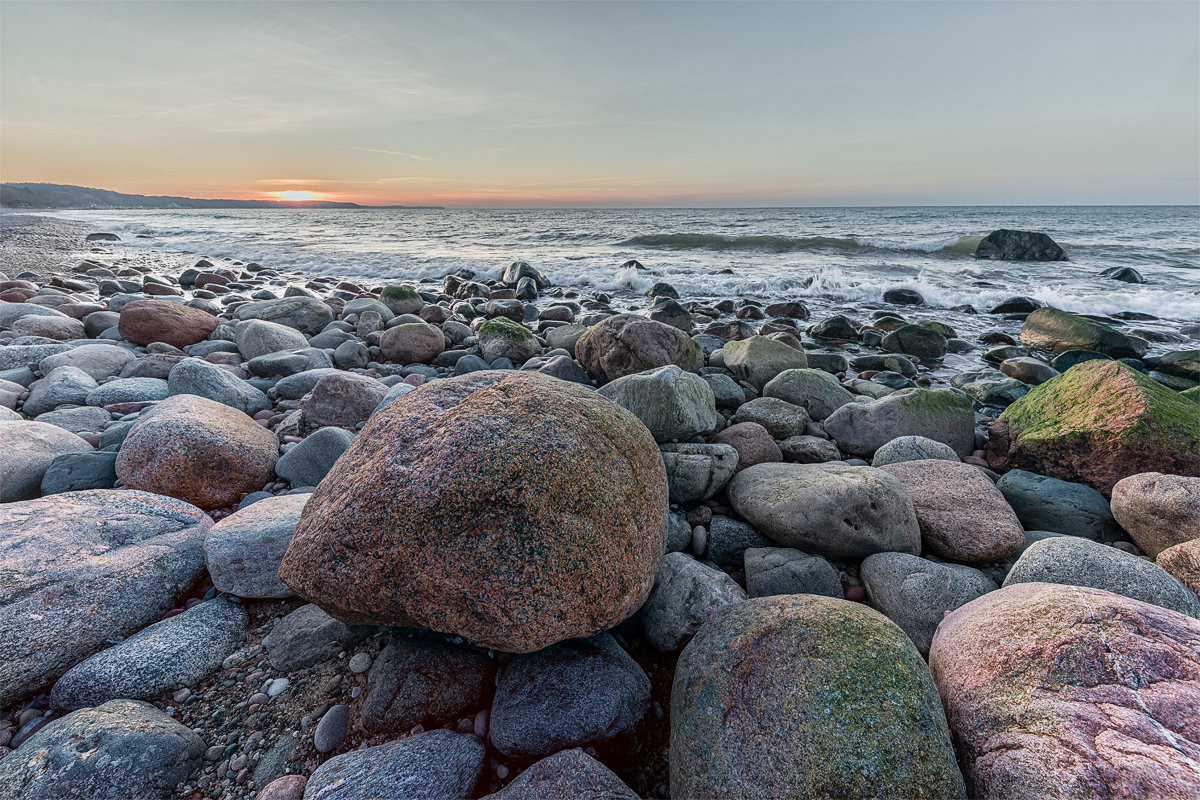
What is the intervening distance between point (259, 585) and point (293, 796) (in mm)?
1052

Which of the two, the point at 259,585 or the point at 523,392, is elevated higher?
the point at 523,392

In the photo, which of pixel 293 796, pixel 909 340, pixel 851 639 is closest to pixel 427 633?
pixel 293 796

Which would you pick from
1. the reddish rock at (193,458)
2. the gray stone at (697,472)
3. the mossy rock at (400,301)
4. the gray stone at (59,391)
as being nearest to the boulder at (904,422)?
the gray stone at (697,472)

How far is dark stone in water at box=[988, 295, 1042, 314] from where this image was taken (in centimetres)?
1090

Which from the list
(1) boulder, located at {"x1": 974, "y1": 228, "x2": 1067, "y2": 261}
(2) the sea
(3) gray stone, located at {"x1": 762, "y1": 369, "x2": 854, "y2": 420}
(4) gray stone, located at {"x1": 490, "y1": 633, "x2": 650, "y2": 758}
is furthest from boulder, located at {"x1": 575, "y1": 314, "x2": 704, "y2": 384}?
(1) boulder, located at {"x1": 974, "y1": 228, "x2": 1067, "y2": 261}

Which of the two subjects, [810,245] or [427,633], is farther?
[810,245]

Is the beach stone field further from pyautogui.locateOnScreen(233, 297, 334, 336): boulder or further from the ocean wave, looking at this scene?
the ocean wave

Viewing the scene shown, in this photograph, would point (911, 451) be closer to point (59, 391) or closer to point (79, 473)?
point (79, 473)

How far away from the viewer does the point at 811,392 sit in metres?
5.20

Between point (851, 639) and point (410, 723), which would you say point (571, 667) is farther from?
point (851, 639)

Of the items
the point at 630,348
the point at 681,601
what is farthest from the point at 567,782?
the point at 630,348

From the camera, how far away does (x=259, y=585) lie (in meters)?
2.40

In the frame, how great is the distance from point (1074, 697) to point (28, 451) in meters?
5.42

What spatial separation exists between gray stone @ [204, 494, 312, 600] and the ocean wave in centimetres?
2118
